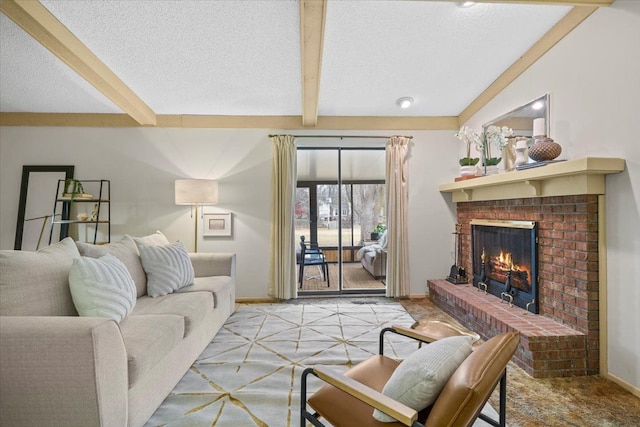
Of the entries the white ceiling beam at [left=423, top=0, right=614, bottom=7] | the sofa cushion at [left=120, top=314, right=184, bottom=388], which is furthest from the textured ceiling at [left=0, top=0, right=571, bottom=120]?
the sofa cushion at [left=120, top=314, right=184, bottom=388]

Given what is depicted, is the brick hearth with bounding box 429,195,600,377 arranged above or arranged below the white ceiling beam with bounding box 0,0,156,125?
below

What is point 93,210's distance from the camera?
14.4 ft

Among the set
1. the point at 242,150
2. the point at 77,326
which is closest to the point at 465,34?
the point at 242,150

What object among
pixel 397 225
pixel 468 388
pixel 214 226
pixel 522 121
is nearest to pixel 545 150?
pixel 522 121

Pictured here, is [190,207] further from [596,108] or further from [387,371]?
[596,108]

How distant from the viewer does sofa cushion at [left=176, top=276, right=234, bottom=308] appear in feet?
9.70

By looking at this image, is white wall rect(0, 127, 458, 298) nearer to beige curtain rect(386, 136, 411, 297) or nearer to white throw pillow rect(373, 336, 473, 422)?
beige curtain rect(386, 136, 411, 297)

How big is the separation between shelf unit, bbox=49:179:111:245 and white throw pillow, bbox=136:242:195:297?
1843 mm

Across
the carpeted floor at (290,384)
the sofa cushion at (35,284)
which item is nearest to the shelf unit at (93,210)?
the carpeted floor at (290,384)

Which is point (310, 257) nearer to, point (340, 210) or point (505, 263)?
point (340, 210)

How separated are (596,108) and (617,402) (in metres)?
1.91

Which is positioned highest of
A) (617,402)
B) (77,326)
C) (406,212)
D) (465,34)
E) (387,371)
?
(465,34)

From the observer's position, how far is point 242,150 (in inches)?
177

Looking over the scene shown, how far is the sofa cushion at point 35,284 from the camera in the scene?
5.28 ft
